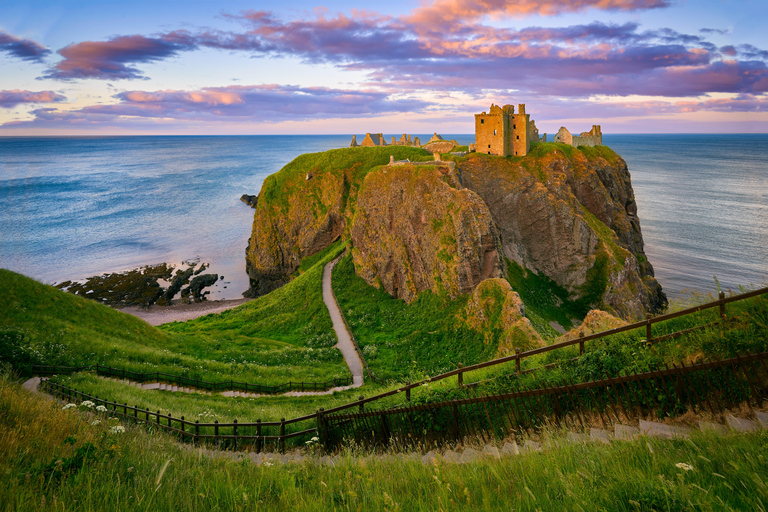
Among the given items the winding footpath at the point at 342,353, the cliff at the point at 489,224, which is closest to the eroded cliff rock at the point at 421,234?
the cliff at the point at 489,224

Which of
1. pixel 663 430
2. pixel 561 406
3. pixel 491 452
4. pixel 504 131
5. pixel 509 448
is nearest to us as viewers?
pixel 663 430

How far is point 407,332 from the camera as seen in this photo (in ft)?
142

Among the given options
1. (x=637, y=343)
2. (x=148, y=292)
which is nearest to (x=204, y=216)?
(x=148, y=292)

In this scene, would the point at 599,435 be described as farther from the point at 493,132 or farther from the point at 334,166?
the point at 334,166

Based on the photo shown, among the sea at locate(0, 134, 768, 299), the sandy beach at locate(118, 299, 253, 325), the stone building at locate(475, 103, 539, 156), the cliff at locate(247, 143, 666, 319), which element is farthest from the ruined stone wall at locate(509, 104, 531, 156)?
the sandy beach at locate(118, 299, 253, 325)

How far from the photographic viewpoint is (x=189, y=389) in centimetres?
2466

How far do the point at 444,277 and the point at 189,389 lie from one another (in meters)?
26.8

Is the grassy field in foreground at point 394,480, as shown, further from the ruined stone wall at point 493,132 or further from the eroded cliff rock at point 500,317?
the ruined stone wall at point 493,132

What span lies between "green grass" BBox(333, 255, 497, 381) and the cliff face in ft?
48.2

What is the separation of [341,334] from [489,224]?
60.7 feet

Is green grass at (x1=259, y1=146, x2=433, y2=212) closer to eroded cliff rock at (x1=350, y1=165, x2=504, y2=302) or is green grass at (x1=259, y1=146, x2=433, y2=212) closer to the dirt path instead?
eroded cliff rock at (x1=350, y1=165, x2=504, y2=302)

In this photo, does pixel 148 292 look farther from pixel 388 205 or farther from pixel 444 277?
pixel 444 277

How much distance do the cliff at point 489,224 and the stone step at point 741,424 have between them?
35224 millimetres

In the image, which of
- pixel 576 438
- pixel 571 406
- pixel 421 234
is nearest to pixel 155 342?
pixel 421 234
